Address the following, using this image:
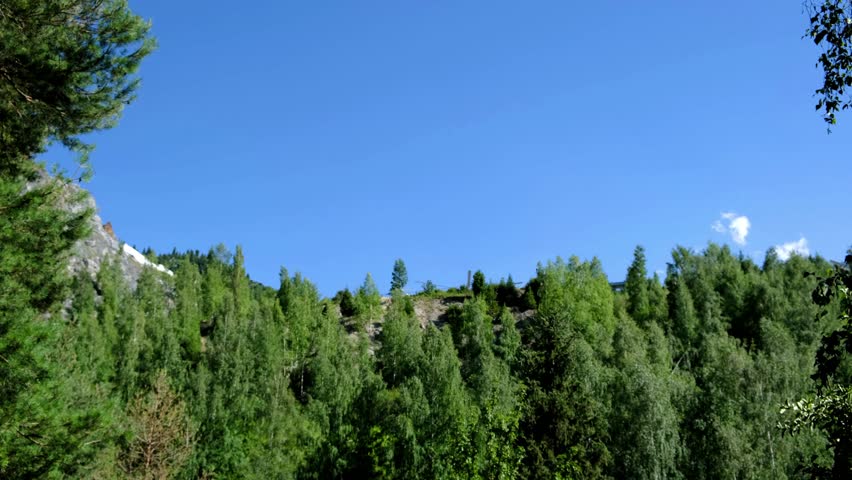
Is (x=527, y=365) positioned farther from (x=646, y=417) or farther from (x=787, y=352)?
(x=787, y=352)

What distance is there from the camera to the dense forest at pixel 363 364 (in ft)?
38.5

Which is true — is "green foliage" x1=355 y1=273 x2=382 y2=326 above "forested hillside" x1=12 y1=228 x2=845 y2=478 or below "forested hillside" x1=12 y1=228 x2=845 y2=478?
above

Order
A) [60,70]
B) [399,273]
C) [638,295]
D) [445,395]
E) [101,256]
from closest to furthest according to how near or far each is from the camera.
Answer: [60,70]
[445,395]
[638,295]
[101,256]
[399,273]

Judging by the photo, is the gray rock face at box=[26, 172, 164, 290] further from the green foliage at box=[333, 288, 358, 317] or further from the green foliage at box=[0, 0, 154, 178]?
the green foliage at box=[0, 0, 154, 178]

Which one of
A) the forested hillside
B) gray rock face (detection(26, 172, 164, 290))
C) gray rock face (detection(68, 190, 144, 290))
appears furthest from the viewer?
gray rock face (detection(68, 190, 144, 290))

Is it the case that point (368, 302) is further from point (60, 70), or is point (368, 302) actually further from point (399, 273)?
point (60, 70)

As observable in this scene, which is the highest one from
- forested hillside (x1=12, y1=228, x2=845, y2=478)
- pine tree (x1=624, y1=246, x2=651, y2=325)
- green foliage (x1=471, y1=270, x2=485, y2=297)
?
green foliage (x1=471, y1=270, x2=485, y2=297)

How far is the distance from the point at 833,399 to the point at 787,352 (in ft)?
170

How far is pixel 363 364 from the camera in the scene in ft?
180

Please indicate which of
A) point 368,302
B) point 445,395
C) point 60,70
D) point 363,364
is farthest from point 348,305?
point 60,70

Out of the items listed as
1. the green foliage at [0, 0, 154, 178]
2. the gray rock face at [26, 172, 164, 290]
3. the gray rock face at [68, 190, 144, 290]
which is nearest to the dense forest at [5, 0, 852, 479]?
the green foliage at [0, 0, 154, 178]

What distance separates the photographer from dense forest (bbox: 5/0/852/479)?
1173 cm

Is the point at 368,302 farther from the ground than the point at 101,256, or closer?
closer

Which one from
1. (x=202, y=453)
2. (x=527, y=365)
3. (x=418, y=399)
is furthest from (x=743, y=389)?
(x=202, y=453)
